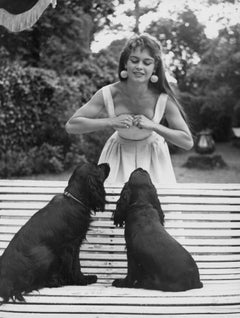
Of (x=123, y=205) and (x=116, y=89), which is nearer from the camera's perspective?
(x=123, y=205)

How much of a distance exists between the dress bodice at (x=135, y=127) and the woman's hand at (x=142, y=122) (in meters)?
0.21

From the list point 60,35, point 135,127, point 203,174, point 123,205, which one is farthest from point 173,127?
point 60,35

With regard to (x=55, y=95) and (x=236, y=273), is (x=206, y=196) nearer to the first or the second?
(x=236, y=273)

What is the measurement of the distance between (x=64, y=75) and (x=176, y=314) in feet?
30.0

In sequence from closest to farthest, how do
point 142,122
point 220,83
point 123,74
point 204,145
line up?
point 142,122
point 123,74
point 204,145
point 220,83

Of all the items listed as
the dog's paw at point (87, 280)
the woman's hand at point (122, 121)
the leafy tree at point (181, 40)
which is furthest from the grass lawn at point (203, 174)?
the leafy tree at point (181, 40)

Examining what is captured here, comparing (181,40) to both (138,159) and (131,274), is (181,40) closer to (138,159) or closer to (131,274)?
(138,159)

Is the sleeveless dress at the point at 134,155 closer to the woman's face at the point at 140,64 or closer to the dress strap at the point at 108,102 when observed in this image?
the dress strap at the point at 108,102

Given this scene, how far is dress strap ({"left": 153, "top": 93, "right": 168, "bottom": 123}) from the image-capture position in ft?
10.5

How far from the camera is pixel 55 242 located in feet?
8.03

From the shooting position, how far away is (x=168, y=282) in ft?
Result: 7.61

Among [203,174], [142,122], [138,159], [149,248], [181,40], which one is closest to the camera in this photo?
[149,248]

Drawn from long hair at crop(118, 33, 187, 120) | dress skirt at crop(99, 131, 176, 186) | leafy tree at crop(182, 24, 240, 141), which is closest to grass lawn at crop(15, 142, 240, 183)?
leafy tree at crop(182, 24, 240, 141)

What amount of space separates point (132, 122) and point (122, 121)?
6 centimetres
